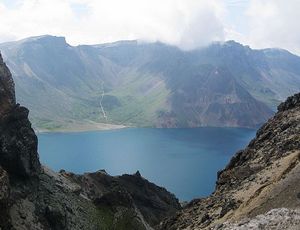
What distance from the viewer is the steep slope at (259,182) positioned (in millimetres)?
40156

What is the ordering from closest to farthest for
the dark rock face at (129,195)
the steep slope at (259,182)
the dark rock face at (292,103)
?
the steep slope at (259,182) → the dark rock face at (129,195) → the dark rock face at (292,103)

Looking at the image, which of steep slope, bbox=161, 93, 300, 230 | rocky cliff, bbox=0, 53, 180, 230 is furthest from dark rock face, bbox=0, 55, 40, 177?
steep slope, bbox=161, 93, 300, 230

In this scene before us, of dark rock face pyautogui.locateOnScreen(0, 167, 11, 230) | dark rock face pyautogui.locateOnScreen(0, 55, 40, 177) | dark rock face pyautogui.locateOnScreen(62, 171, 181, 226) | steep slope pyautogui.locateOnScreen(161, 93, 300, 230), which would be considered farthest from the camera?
dark rock face pyautogui.locateOnScreen(62, 171, 181, 226)

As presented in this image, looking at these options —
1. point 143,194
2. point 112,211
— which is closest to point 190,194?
point 143,194

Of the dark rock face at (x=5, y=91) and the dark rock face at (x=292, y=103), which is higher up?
the dark rock face at (x=5, y=91)

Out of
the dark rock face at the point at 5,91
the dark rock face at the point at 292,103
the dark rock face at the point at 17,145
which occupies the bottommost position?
the dark rock face at the point at 17,145

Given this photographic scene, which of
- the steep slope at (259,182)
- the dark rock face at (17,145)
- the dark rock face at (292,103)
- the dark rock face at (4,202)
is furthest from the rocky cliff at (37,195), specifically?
the dark rock face at (292,103)

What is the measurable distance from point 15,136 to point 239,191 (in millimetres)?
28417

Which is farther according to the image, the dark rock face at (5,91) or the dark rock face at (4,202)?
the dark rock face at (5,91)

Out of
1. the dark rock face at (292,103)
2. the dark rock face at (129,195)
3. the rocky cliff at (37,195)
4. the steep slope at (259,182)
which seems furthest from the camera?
the dark rock face at (292,103)

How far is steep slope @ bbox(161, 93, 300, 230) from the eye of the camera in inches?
1581

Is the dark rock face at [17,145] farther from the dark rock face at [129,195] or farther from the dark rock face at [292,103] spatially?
the dark rock face at [292,103]

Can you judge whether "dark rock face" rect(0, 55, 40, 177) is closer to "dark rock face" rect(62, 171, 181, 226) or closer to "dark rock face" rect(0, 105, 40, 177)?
"dark rock face" rect(0, 105, 40, 177)

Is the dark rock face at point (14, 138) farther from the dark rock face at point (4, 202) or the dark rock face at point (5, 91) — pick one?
the dark rock face at point (4, 202)
